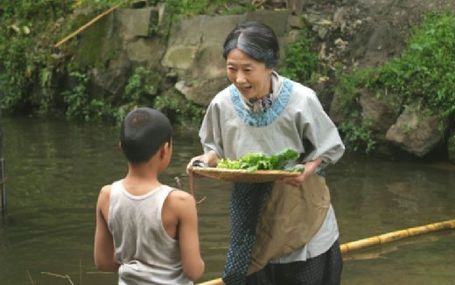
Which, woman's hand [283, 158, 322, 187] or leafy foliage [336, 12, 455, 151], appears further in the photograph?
leafy foliage [336, 12, 455, 151]

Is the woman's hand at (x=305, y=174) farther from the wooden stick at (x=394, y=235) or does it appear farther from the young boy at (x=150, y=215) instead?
the wooden stick at (x=394, y=235)

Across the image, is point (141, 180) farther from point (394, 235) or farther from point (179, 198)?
point (394, 235)

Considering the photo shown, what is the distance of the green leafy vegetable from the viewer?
337 cm

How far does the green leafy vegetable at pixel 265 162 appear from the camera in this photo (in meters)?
3.37

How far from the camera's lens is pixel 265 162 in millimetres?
3373

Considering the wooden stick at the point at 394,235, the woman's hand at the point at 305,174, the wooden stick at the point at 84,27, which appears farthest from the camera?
the wooden stick at the point at 84,27

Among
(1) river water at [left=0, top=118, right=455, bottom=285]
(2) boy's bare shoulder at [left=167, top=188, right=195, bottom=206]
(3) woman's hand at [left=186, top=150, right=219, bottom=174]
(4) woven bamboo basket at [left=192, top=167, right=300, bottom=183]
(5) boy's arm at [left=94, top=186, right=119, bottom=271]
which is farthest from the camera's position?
(1) river water at [left=0, top=118, right=455, bottom=285]

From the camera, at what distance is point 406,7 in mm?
10695

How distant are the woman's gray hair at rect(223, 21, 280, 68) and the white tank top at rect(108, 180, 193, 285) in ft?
2.21

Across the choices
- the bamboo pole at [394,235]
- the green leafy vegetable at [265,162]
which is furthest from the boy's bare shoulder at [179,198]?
the bamboo pole at [394,235]

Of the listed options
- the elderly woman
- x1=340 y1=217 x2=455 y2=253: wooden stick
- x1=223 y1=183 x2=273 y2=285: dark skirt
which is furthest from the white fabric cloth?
x1=340 y1=217 x2=455 y2=253: wooden stick

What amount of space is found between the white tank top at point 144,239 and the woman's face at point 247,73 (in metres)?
0.62

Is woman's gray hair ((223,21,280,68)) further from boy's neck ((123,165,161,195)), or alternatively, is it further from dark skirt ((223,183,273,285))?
boy's neck ((123,165,161,195))

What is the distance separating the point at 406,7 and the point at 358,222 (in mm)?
4184
